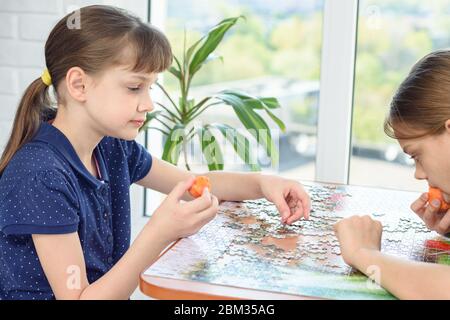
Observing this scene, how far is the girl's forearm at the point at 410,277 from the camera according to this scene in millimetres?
1232

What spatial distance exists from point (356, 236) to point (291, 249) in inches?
5.1

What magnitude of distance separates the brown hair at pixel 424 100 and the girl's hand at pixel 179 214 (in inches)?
17.4

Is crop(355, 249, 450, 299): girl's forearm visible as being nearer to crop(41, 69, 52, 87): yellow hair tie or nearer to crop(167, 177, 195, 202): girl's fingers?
crop(167, 177, 195, 202): girl's fingers

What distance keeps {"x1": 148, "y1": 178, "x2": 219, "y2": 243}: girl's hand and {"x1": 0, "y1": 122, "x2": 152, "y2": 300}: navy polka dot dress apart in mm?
184

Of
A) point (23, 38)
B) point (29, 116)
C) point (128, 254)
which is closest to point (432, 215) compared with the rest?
point (128, 254)

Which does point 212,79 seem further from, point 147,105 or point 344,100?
point 147,105

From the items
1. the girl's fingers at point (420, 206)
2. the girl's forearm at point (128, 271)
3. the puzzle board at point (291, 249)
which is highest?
the girl's fingers at point (420, 206)

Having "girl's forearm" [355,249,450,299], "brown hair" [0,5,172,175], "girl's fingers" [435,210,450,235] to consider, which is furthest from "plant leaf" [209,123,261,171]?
"girl's forearm" [355,249,450,299]

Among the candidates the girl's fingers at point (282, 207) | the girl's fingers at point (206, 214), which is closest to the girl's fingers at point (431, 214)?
the girl's fingers at point (282, 207)

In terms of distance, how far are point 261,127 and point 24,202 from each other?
3.40 ft

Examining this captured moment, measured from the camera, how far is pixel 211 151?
2381 mm

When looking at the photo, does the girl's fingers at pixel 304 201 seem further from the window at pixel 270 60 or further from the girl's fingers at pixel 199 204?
the window at pixel 270 60

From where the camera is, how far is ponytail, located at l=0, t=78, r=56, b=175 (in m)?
1.65

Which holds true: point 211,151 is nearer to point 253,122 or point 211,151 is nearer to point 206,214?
point 253,122
